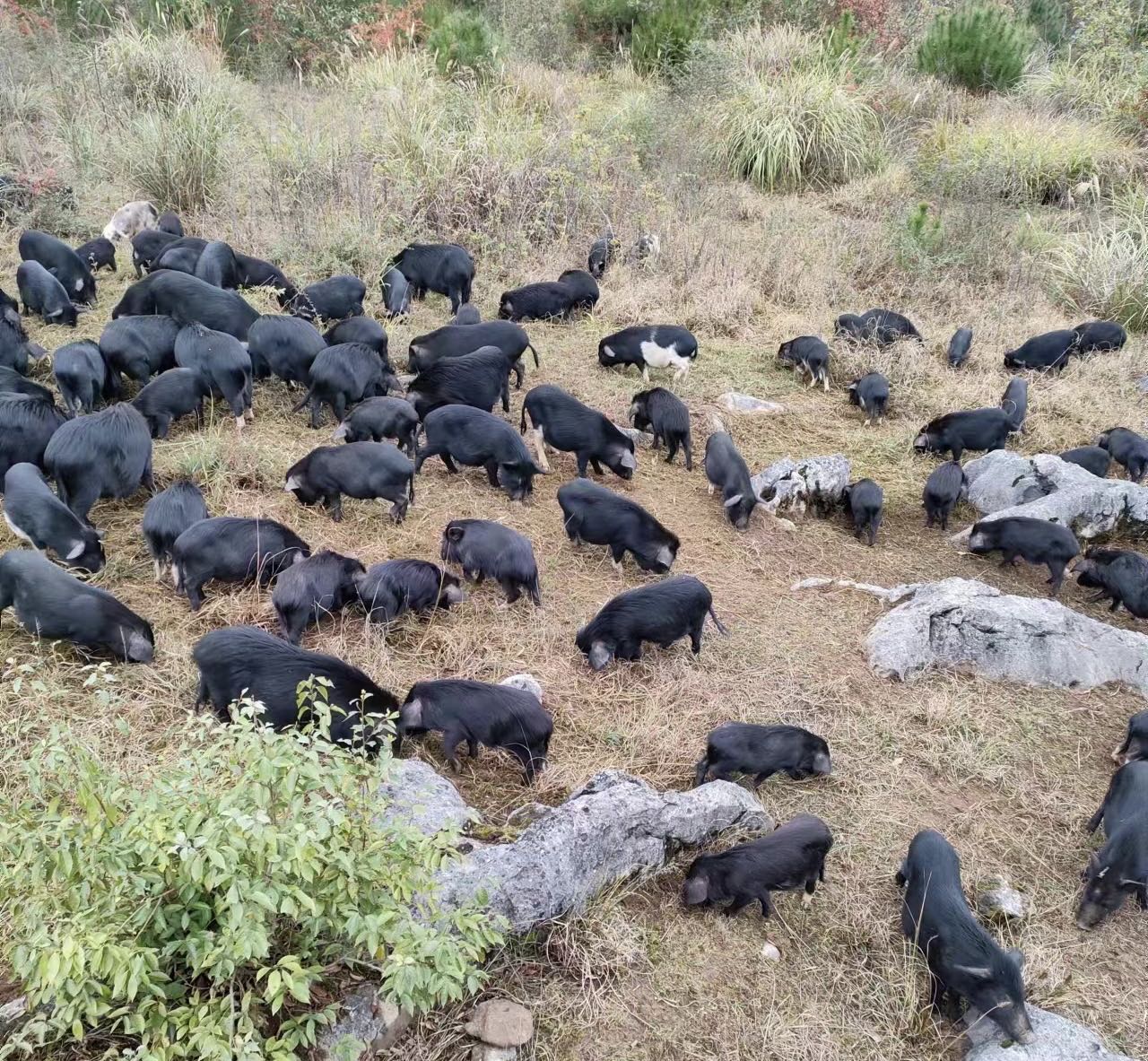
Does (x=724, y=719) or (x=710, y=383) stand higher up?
(x=710, y=383)

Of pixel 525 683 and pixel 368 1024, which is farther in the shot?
pixel 525 683

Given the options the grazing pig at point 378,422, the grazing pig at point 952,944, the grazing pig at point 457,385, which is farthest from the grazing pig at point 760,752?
the grazing pig at point 457,385

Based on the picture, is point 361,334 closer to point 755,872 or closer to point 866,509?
point 866,509

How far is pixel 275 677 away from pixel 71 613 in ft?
3.42

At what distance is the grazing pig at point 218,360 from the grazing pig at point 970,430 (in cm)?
531

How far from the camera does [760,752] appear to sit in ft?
13.9

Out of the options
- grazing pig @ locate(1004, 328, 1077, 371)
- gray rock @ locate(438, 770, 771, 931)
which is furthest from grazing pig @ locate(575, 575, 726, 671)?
grazing pig @ locate(1004, 328, 1077, 371)

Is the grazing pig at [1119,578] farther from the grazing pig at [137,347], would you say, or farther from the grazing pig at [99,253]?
the grazing pig at [99,253]

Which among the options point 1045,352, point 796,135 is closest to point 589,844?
point 1045,352

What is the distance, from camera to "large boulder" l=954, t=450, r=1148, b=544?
6.84m

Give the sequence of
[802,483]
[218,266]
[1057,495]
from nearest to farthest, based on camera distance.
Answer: [802,483] → [1057,495] → [218,266]

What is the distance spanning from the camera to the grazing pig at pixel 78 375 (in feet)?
19.6

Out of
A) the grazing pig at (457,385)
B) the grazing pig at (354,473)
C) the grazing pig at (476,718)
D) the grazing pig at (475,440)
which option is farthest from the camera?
the grazing pig at (457,385)

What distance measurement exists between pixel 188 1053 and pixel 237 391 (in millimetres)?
4571
